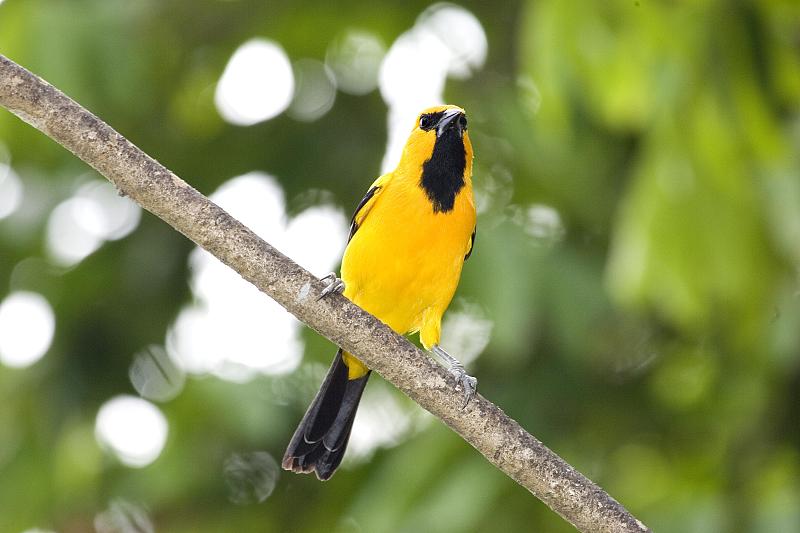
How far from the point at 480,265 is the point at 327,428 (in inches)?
56.8

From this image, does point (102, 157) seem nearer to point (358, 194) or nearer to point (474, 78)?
point (358, 194)

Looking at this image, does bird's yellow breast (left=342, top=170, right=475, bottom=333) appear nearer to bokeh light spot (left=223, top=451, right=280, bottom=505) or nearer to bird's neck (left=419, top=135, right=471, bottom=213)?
bird's neck (left=419, top=135, right=471, bottom=213)

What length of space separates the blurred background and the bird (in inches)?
26.9

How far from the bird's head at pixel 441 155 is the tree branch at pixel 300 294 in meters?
1.51

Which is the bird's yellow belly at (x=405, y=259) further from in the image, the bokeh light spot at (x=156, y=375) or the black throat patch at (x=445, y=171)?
the bokeh light spot at (x=156, y=375)

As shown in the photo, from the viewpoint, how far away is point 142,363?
776 centimetres

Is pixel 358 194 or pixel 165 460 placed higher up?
pixel 358 194

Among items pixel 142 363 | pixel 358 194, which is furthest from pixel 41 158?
pixel 358 194

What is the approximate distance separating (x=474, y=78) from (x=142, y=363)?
3.14m

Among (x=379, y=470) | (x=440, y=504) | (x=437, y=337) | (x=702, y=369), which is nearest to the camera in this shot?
(x=437, y=337)

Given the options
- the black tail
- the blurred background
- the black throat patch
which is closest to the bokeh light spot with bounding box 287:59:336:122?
the blurred background

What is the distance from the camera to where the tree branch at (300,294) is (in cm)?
336

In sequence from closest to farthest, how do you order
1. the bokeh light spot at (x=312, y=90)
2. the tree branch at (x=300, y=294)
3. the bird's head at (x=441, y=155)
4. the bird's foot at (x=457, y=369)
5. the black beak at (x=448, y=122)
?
the tree branch at (x=300, y=294) → the bird's foot at (x=457, y=369) → the bird's head at (x=441, y=155) → the black beak at (x=448, y=122) → the bokeh light spot at (x=312, y=90)

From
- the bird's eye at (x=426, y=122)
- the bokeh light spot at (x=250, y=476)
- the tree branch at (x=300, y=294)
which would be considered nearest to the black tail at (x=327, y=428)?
the bird's eye at (x=426, y=122)
